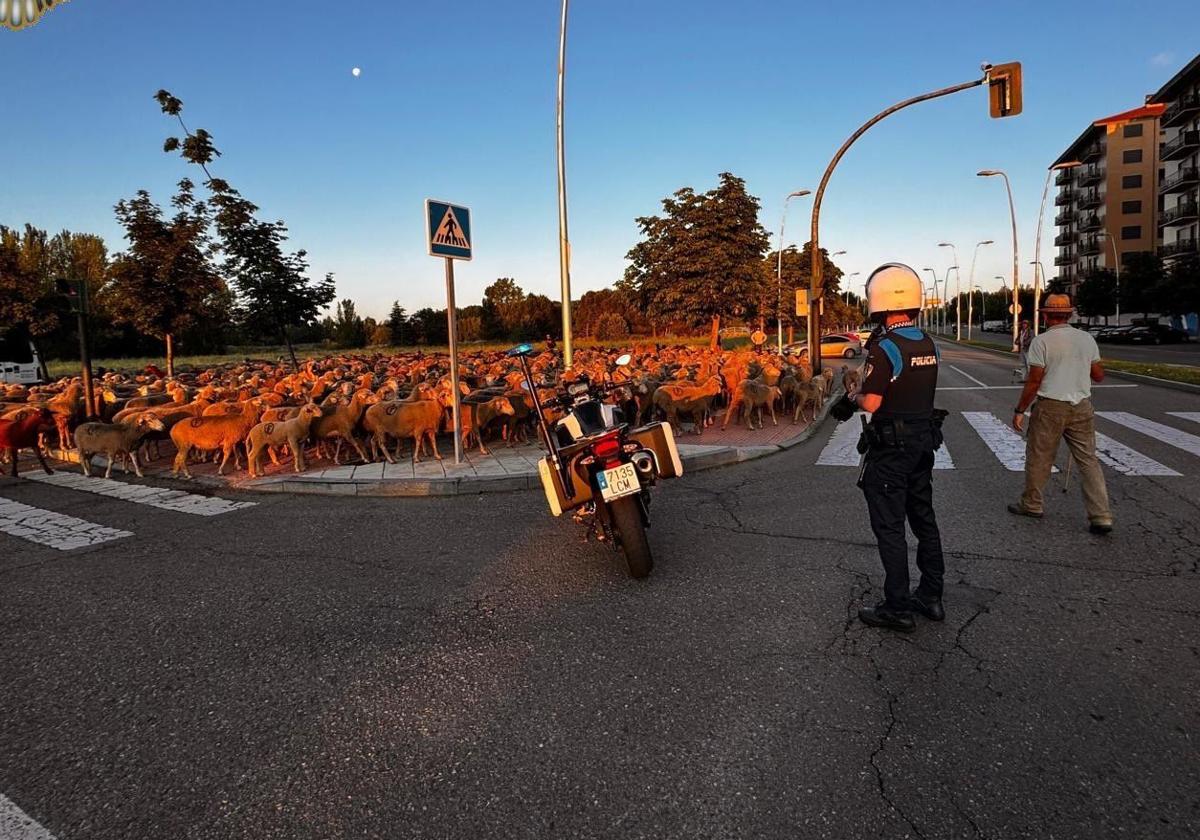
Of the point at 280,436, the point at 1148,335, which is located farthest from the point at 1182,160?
the point at 280,436

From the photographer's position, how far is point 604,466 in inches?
173

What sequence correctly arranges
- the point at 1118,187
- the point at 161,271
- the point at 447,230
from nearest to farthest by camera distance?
the point at 447,230, the point at 161,271, the point at 1118,187

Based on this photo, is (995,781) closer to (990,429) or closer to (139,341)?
(990,429)

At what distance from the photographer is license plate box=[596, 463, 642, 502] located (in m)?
4.30

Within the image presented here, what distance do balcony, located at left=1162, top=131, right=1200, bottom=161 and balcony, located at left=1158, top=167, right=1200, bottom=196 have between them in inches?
56.9

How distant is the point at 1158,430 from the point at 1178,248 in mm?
65178

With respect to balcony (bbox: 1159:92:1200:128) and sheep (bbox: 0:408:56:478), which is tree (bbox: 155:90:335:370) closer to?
sheep (bbox: 0:408:56:478)

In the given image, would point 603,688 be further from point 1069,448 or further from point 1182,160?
point 1182,160

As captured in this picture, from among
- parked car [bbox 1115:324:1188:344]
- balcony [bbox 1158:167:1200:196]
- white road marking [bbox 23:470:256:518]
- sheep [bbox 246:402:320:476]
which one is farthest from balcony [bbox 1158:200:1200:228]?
white road marking [bbox 23:470:256:518]

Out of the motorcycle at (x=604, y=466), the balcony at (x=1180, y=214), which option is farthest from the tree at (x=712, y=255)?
the balcony at (x=1180, y=214)

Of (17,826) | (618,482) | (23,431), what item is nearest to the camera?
(17,826)

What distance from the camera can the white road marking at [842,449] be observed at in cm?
832

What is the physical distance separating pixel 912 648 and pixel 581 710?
5.75ft

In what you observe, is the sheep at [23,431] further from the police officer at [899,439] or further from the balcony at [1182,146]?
the balcony at [1182,146]
